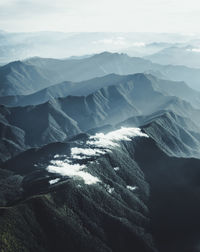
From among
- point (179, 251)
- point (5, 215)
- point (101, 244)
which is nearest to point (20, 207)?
point (5, 215)

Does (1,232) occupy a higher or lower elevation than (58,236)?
higher

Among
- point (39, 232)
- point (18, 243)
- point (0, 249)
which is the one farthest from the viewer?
point (39, 232)

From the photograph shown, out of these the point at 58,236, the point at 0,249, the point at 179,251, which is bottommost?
the point at 179,251

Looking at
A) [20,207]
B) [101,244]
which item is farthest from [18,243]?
[101,244]

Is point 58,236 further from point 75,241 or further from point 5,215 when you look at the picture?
point 5,215

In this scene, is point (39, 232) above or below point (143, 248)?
above

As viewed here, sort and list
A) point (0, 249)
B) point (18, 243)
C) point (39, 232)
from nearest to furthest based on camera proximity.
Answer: point (0, 249), point (18, 243), point (39, 232)

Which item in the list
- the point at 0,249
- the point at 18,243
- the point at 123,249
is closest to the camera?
the point at 0,249

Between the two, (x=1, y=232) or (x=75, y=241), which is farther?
(x=75, y=241)

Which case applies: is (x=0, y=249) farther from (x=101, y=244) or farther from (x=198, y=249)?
(x=198, y=249)
